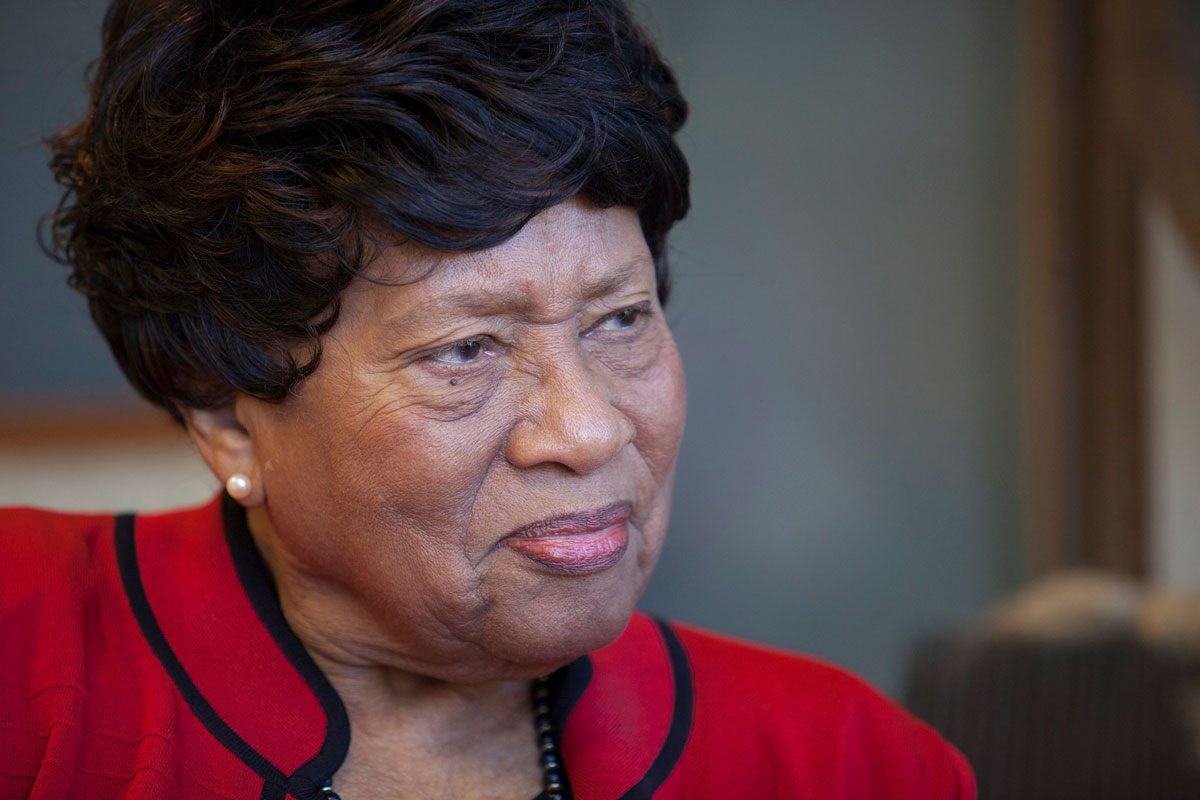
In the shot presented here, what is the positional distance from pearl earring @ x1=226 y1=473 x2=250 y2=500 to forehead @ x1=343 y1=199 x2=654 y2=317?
0.77 feet

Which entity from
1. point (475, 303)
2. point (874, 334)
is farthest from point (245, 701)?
point (874, 334)

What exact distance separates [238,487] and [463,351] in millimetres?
293

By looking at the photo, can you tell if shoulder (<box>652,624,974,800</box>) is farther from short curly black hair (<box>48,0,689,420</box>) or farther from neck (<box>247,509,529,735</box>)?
short curly black hair (<box>48,0,689,420</box>)

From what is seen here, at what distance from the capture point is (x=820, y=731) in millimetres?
1429

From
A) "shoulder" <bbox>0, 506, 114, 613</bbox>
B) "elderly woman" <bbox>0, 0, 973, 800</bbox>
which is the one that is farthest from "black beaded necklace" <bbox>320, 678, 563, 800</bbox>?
"shoulder" <bbox>0, 506, 114, 613</bbox>

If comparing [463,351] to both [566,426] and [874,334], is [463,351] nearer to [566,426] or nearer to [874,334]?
[566,426]

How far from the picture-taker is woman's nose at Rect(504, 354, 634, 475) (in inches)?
44.4

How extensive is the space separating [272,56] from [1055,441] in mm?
2966

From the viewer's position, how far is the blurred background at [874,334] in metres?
3.41

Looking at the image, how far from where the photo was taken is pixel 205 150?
1.15 metres

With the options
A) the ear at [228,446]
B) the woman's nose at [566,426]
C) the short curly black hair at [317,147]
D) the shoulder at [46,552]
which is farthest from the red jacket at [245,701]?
the woman's nose at [566,426]

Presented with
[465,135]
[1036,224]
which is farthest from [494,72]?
[1036,224]

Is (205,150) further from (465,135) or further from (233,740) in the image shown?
(233,740)

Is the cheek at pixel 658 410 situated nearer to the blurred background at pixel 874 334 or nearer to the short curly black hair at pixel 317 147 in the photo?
the short curly black hair at pixel 317 147
